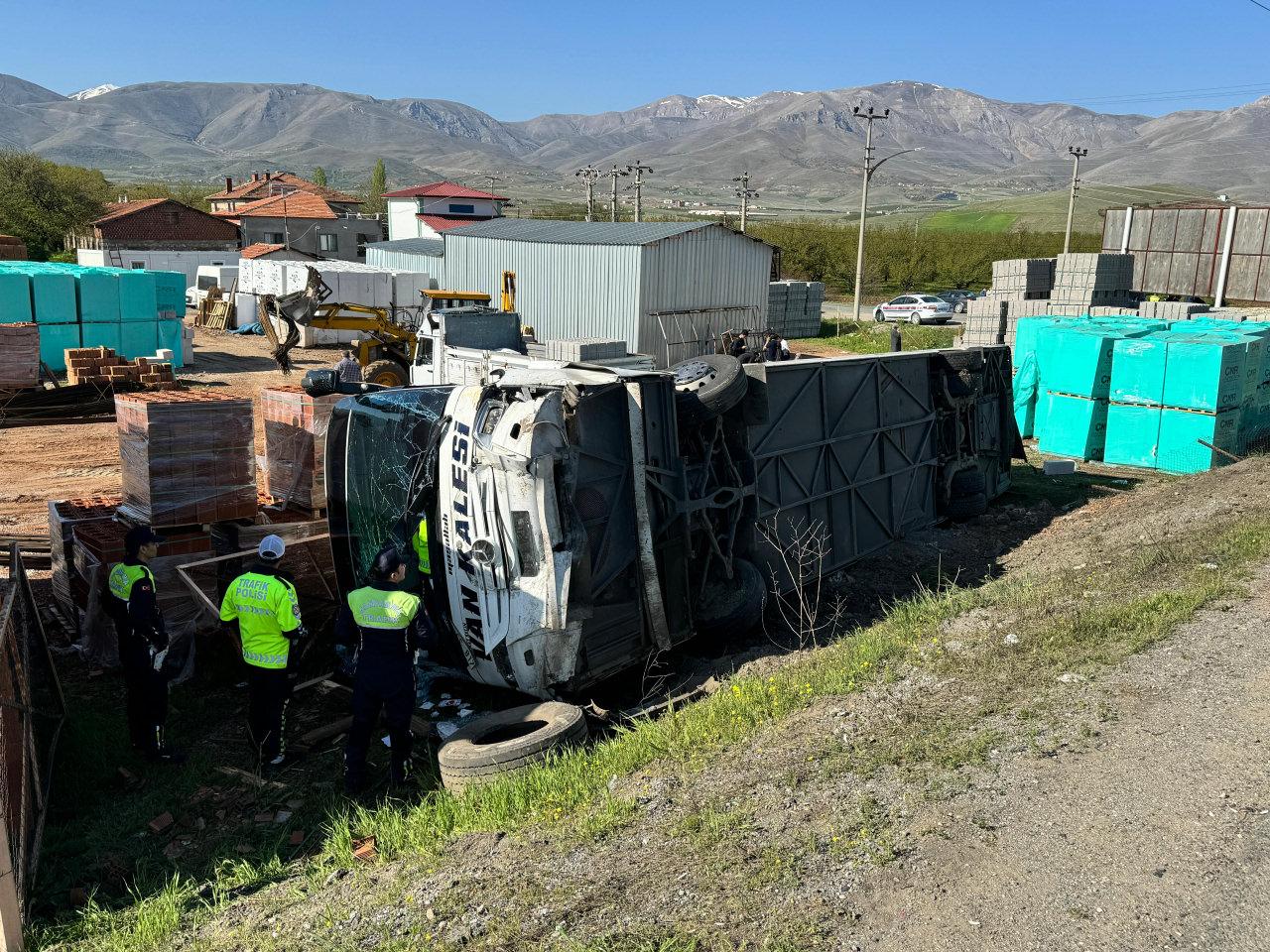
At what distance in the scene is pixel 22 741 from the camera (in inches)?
234

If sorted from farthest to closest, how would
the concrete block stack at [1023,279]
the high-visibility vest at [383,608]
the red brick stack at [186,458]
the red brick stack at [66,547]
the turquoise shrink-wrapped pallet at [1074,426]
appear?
the concrete block stack at [1023,279] < the turquoise shrink-wrapped pallet at [1074,426] < the red brick stack at [66,547] < the red brick stack at [186,458] < the high-visibility vest at [383,608]

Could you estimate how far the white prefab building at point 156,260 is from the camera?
4028 cm

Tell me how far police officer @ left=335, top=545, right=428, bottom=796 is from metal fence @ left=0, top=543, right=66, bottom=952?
5.87 feet

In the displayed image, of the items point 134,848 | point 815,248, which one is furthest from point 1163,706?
point 815,248

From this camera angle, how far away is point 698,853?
4512 millimetres

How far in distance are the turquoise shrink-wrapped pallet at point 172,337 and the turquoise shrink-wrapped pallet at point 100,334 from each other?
3.13ft

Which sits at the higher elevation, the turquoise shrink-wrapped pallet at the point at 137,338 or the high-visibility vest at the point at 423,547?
the turquoise shrink-wrapped pallet at the point at 137,338

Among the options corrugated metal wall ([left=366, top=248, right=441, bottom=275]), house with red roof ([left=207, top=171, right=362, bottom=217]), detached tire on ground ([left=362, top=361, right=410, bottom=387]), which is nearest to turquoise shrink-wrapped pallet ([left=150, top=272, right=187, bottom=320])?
detached tire on ground ([left=362, top=361, right=410, bottom=387])

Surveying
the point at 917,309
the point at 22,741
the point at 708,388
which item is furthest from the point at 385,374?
the point at 917,309

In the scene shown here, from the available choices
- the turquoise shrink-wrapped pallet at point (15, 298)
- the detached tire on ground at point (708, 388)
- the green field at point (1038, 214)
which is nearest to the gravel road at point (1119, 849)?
the detached tire on ground at point (708, 388)

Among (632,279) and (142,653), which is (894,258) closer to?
(632,279)

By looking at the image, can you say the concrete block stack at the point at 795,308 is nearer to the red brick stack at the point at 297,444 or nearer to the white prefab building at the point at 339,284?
the white prefab building at the point at 339,284

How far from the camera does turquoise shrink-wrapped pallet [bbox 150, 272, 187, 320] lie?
2481 cm

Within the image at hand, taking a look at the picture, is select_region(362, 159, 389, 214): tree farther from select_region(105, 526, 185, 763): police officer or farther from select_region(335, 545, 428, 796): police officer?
select_region(335, 545, 428, 796): police officer
